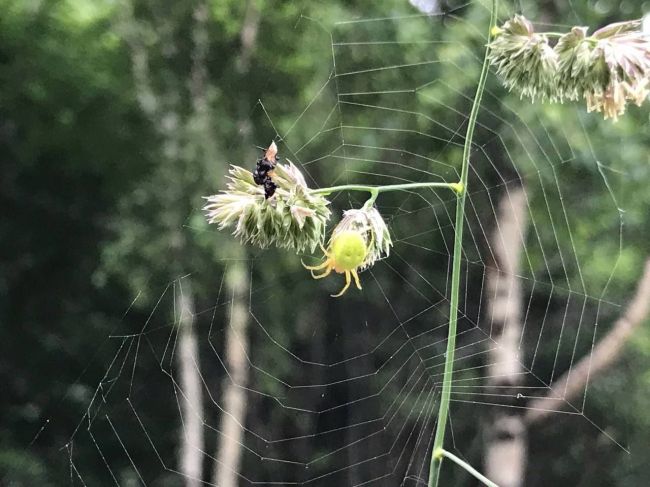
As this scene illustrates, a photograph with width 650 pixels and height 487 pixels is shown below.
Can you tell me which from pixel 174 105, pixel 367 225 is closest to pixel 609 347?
pixel 174 105

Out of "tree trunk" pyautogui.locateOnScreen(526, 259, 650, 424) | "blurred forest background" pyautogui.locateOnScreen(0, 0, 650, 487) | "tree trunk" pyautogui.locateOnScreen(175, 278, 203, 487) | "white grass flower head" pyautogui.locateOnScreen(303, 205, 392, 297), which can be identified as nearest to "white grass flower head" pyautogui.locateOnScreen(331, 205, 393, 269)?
"white grass flower head" pyautogui.locateOnScreen(303, 205, 392, 297)

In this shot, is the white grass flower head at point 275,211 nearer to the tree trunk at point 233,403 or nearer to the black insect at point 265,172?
the black insect at point 265,172

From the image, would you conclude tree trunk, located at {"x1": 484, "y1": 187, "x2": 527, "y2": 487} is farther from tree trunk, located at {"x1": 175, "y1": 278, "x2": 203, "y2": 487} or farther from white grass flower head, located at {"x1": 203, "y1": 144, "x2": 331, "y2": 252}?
white grass flower head, located at {"x1": 203, "y1": 144, "x2": 331, "y2": 252}

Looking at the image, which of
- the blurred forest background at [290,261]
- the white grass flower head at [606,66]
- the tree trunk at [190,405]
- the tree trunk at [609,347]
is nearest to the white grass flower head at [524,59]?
the white grass flower head at [606,66]

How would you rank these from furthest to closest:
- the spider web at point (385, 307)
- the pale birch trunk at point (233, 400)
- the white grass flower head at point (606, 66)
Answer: the pale birch trunk at point (233, 400), the spider web at point (385, 307), the white grass flower head at point (606, 66)

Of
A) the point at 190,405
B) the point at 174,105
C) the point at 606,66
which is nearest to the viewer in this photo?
the point at 606,66

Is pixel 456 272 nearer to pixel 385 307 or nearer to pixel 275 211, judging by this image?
pixel 275 211

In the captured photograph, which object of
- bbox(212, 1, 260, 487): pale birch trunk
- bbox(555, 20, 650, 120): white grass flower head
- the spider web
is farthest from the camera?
bbox(212, 1, 260, 487): pale birch trunk
